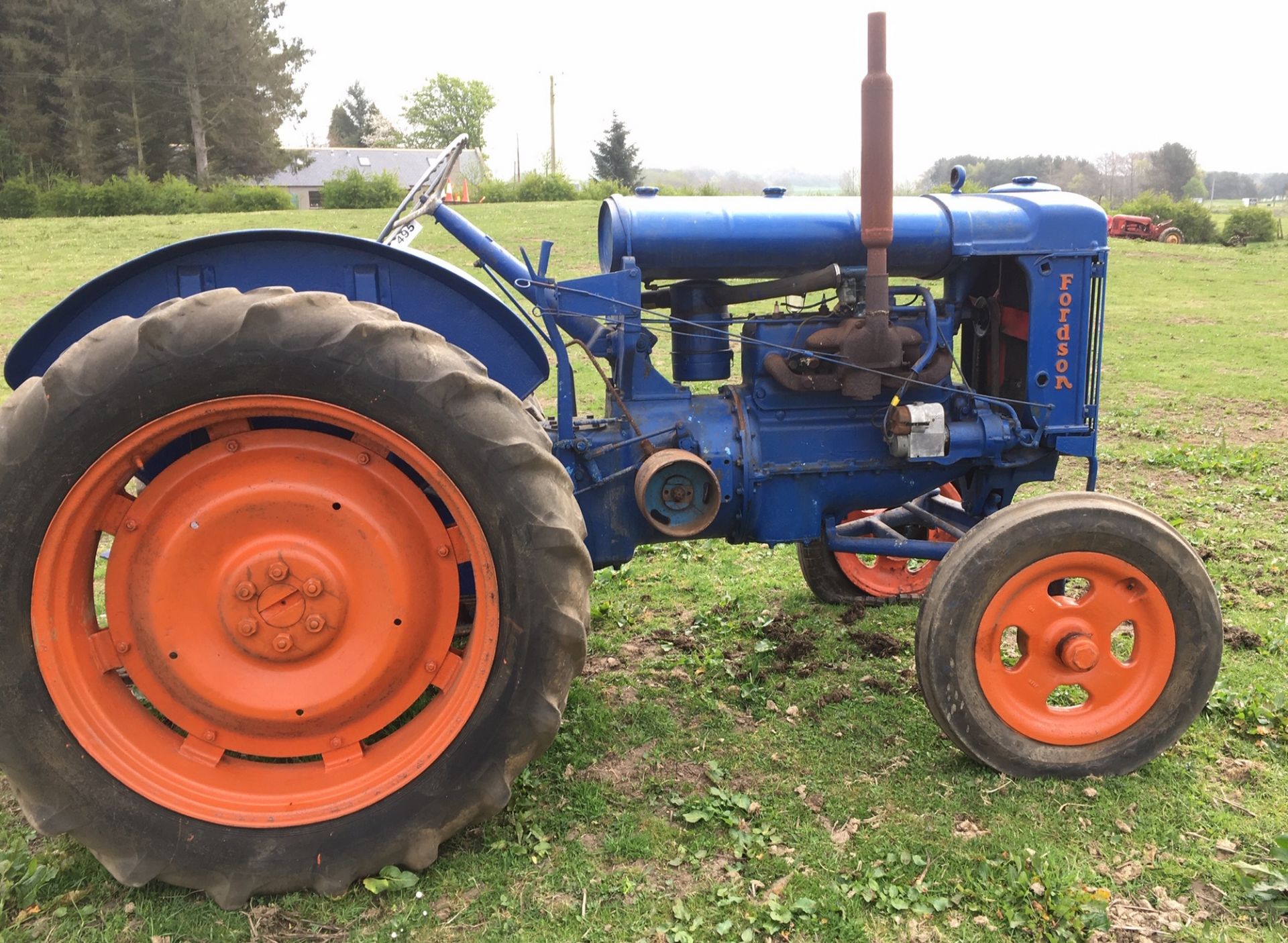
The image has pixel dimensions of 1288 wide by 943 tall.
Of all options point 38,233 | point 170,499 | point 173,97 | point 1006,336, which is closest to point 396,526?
point 170,499

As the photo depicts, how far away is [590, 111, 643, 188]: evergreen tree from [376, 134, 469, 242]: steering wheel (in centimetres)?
3570

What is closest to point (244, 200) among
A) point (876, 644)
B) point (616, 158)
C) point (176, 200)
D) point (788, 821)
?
point (176, 200)

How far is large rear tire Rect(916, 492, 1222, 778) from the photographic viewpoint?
275 centimetres

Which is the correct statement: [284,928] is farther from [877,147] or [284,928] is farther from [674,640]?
[877,147]

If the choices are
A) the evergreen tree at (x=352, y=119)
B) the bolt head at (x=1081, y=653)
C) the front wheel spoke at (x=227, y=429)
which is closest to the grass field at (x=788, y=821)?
the bolt head at (x=1081, y=653)

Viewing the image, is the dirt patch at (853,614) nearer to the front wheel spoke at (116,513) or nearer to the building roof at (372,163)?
the front wheel spoke at (116,513)

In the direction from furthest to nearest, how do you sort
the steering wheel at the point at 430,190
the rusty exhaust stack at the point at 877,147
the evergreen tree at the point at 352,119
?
1. the evergreen tree at the point at 352,119
2. the steering wheel at the point at 430,190
3. the rusty exhaust stack at the point at 877,147

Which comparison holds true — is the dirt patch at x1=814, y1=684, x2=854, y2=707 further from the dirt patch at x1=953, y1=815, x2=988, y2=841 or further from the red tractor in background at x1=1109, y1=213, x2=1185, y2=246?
the red tractor in background at x1=1109, y1=213, x2=1185, y2=246

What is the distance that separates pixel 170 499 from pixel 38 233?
20356mm

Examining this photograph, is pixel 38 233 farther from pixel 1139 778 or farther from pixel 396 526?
pixel 1139 778

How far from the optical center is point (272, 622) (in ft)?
8.02

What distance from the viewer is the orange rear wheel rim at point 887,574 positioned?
4125mm

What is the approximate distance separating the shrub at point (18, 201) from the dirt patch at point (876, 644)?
89.8 ft

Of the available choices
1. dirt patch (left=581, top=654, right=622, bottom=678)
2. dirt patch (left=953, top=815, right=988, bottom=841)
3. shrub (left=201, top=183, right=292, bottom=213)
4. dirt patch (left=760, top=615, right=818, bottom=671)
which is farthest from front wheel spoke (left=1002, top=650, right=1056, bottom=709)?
shrub (left=201, top=183, right=292, bottom=213)
